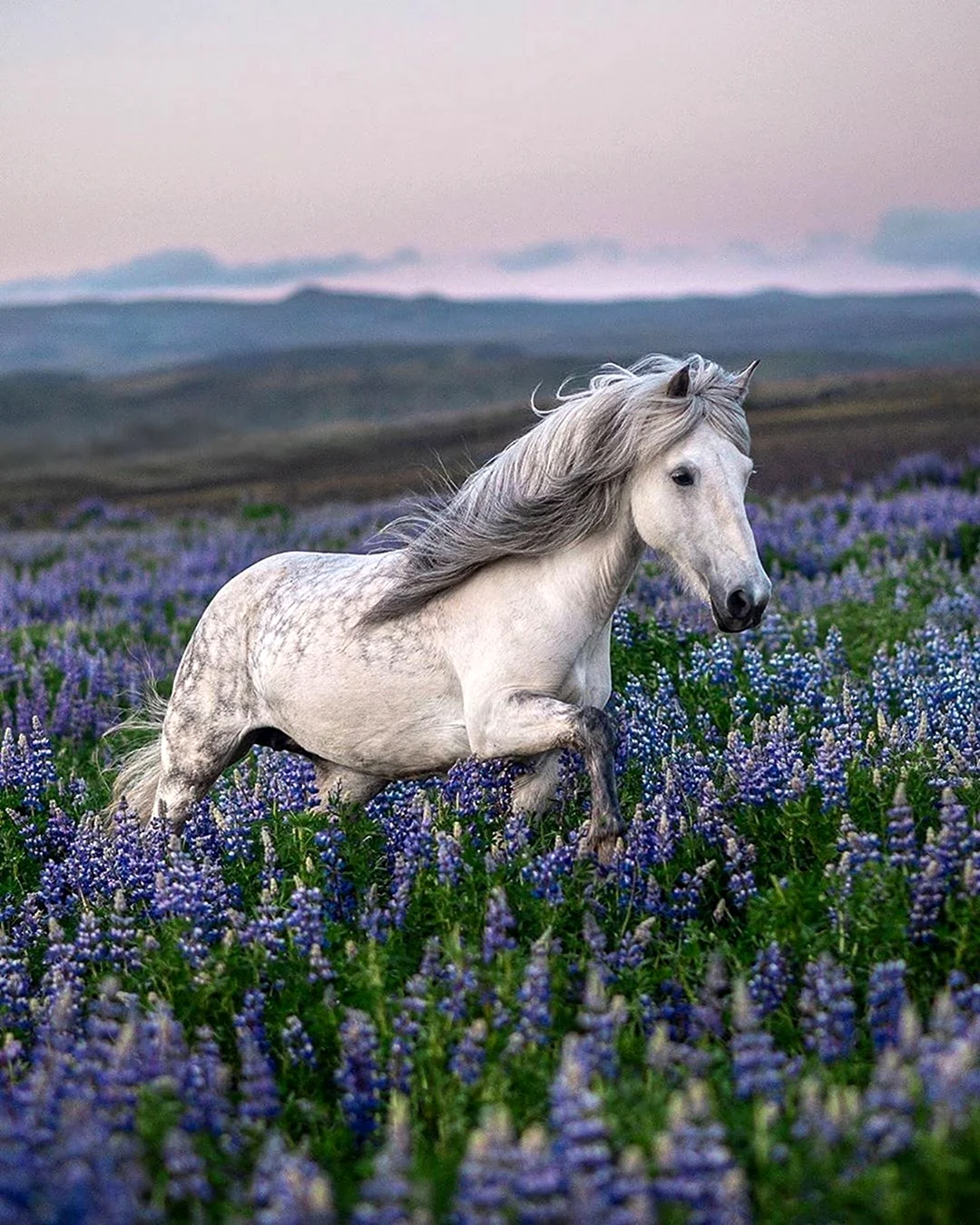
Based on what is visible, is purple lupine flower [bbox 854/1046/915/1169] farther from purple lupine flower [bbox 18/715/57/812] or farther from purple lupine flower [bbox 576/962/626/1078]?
purple lupine flower [bbox 18/715/57/812]

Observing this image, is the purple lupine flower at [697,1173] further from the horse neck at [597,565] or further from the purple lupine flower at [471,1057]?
the horse neck at [597,565]

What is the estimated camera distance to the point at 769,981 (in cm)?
425

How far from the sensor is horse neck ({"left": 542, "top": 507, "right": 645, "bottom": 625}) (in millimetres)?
5324

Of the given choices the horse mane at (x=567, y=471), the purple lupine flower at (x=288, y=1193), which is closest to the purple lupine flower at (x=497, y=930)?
the purple lupine flower at (x=288, y=1193)

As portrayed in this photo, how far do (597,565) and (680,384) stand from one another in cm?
73

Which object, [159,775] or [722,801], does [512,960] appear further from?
[159,775]

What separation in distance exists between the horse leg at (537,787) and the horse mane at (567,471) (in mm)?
771

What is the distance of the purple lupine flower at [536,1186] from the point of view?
265cm

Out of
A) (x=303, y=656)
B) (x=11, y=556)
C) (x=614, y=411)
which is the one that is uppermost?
(x=614, y=411)

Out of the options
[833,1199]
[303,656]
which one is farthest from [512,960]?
[303,656]

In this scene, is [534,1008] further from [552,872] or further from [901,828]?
[901,828]

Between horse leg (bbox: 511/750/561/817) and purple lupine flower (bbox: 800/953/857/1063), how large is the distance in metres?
1.65

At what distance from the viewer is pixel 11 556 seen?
1788 centimetres

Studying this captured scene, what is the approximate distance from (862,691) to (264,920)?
3.81 meters
